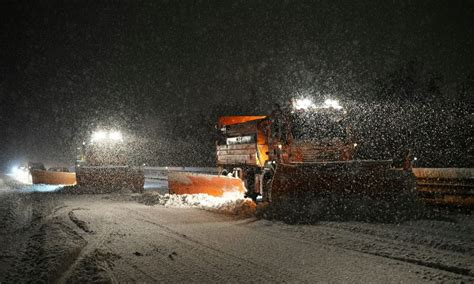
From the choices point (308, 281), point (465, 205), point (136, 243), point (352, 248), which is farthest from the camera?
point (465, 205)

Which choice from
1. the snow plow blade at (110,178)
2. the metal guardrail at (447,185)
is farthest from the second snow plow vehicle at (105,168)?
the metal guardrail at (447,185)

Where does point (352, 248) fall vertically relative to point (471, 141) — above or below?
below

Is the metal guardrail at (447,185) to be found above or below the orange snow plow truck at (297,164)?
below

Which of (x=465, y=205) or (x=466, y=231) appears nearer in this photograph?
(x=466, y=231)

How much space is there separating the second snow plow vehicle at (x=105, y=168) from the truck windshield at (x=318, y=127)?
9.65 meters

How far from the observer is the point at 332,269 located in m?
5.09

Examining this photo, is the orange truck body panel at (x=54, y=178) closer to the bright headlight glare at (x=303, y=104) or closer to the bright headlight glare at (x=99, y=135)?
the bright headlight glare at (x=99, y=135)

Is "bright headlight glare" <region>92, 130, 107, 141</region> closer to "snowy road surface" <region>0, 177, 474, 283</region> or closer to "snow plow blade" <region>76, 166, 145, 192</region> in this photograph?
"snow plow blade" <region>76, 166, 145, 192</region>

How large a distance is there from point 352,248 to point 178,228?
3584mm

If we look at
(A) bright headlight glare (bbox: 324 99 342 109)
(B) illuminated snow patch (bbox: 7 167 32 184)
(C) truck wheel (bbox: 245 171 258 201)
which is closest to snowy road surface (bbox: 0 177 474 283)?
(C) truck wheel (bbox: 245 171 258 201)

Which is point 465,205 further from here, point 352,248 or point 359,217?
point 352,248

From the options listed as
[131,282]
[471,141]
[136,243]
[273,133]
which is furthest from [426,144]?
[131,282]

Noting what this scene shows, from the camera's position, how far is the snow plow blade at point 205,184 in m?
11.7

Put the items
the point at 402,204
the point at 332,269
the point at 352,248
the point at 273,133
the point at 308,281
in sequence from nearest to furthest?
1. the point at 308,281
2. the point at 332,269
3. the point at 352,248
4. the point at 402,204
5. the point at 273,133
